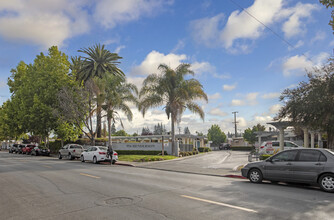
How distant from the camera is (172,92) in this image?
28.1m

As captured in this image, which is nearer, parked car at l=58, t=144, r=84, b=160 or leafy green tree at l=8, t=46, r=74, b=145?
parked car at l=58, t=144, r=84, b=160

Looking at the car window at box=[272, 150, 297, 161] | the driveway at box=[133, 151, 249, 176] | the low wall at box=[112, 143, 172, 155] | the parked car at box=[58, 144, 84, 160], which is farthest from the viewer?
the low wall at box=[112, 143, 172, 155]

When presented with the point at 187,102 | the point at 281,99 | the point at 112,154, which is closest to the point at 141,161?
the point at 112,154

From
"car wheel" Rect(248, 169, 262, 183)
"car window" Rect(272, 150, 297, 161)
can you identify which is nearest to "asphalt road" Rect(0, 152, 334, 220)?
"car window" Rect(272, 150, 297, 161)

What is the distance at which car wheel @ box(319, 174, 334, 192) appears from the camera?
8.77m

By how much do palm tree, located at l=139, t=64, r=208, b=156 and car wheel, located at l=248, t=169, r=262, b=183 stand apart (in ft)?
55.3

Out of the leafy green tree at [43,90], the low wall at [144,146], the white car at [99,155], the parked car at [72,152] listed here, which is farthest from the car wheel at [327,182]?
the leafy green tree at [43,90]

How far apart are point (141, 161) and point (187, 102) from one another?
868 cm

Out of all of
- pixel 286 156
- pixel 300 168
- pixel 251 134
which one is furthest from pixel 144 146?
pixel 251 134

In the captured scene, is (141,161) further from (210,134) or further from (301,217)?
(210,134)

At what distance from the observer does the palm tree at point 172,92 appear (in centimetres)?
2781

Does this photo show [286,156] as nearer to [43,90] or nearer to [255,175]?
[255,175]

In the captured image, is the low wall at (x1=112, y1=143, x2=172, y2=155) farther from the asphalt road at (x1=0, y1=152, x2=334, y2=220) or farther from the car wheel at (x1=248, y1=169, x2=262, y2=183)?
the asphalt road at (x1=0, y1=152, x2=334, y2=220)

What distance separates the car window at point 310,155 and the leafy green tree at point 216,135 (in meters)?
89.7
